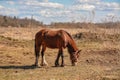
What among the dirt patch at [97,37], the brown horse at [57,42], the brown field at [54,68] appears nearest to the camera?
the brown field at [54,68]

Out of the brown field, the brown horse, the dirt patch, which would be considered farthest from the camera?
the dirt patch

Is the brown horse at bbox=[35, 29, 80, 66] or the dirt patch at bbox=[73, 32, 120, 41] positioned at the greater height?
the brown horse at bbox=[35, 29, 80, 66]

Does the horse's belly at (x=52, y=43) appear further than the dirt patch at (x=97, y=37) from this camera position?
No

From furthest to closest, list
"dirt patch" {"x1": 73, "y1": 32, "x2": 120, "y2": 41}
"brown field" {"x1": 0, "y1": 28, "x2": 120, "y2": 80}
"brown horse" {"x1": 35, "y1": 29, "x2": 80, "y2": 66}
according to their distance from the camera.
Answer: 1. "dirt patch" {"x1": 73, "y1": 32, "x2": 120, "y2": 41}
2. "brown horse" {"x1": 35, "y1": 29, "x2": 80, "y2": 66}
3. "brown field" {"x1": 0, "y1": 28, "x2": 120, "y2": 80}

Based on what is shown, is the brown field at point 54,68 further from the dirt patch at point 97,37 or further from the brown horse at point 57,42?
the dirt patch at point 97,37

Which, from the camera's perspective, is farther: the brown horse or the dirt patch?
the dirt patch

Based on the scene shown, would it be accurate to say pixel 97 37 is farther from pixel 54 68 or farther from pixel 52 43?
pixel 54 68

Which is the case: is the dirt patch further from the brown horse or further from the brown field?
the brown horse

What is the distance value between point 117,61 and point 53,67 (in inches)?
153

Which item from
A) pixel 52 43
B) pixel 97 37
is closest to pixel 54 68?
pixel 52 43

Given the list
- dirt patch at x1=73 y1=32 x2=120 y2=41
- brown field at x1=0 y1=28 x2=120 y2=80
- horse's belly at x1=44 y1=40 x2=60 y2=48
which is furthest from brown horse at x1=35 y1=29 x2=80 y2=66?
dirt patch at x1=73 y1=32 x2=120 y2=41

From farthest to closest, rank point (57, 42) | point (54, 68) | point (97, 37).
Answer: point (97, 37), point (57, 42), point (54, 68)

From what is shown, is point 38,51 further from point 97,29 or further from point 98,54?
point 97,29

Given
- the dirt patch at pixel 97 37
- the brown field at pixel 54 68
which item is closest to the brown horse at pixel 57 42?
the brown field at pixel 54 68
